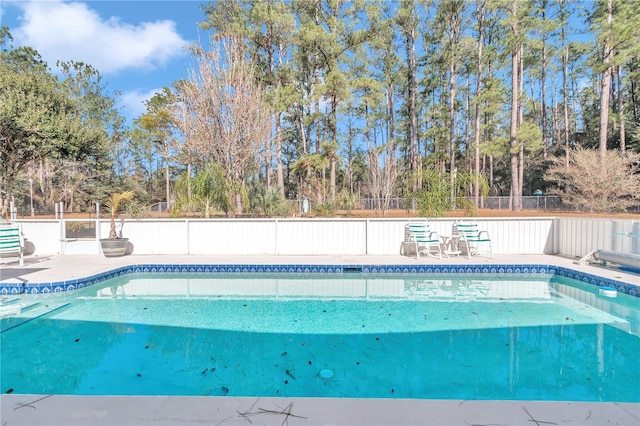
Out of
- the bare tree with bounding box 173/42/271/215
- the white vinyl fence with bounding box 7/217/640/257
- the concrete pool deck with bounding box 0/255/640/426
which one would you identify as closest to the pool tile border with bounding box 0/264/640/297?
the white vinyl fence with bounding box 7/217/640/257

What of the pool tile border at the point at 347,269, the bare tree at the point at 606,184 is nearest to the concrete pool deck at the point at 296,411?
the pool tile border at the point at 347,269

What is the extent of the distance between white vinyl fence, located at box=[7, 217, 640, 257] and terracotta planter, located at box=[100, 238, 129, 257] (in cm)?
48

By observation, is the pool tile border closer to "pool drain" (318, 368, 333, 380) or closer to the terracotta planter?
the terracotta planter

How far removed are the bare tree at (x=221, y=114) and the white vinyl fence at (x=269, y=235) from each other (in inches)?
98.7

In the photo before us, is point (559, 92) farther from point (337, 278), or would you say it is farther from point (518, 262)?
point (337, 278)

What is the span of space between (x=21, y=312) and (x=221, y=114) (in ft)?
25.2

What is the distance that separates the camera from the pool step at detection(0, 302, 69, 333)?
4.20m

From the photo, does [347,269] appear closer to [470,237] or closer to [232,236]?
[470,237]

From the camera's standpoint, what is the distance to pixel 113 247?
761cm

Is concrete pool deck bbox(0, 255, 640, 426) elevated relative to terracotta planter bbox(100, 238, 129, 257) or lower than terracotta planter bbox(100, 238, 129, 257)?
lower

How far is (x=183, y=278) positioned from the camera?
6.52 m

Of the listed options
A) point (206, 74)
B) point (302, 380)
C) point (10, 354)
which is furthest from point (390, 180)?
point (10, 354)

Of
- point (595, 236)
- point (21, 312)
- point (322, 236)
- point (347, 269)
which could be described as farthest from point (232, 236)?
point (595, 236)

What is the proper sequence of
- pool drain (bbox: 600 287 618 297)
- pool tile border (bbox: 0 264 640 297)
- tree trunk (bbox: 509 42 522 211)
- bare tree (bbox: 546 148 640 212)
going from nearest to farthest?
pool drain (bbox: 600 287 618 297) < pool tile border (bbox: 0 264 640 297) < bare tree (bbox: 546 148 640 212) < tree trunk (bbox: 509 42 522 211)
